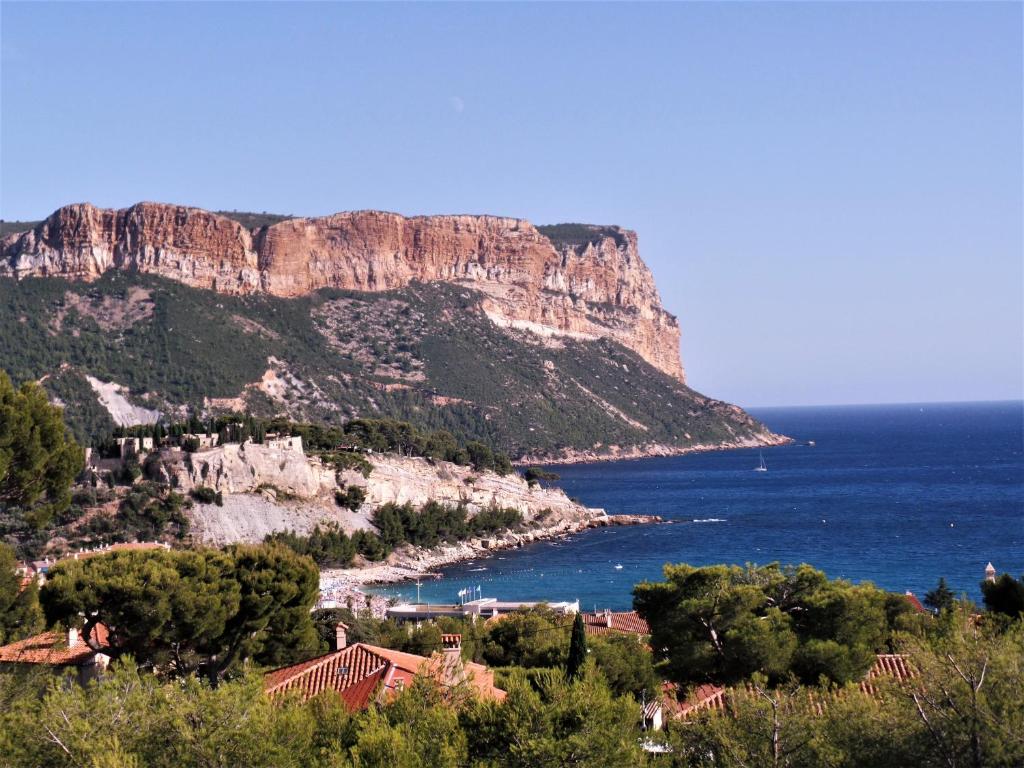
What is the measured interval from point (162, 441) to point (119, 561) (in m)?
41.0

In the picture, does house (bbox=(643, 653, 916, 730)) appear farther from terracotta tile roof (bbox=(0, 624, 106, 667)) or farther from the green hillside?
the green hillside

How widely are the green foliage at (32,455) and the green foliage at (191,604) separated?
1.36 m

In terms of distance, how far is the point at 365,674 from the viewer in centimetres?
1673

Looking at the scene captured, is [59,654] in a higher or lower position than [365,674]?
lower

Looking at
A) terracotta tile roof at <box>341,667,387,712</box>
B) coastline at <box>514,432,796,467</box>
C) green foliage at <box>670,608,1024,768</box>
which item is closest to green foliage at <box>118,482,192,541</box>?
terracotta tile roof at <box>341,667,387,712</box>

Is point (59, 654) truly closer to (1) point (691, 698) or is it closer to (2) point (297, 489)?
(1) point (691, 698)

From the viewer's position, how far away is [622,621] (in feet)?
106

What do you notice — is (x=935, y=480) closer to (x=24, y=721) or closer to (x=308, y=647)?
(x=308, y=647)

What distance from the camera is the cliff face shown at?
119062 millimetres

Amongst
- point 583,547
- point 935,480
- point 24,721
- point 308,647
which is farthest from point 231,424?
point 935,480

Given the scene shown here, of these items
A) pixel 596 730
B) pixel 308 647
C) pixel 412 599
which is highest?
pixel 596 730

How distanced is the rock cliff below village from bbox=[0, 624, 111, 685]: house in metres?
32.9

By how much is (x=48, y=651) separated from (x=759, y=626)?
12446 mm

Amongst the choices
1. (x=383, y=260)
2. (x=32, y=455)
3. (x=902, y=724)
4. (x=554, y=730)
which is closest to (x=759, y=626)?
(x=902, y=724)
